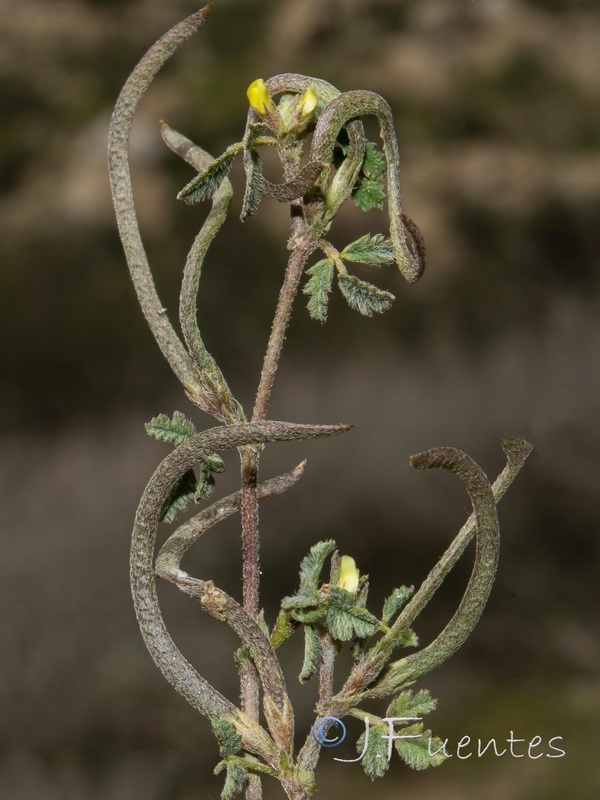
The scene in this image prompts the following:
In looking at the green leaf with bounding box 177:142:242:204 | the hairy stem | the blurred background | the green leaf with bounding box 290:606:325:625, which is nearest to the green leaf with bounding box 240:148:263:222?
the green leaf with bounding box 177:142:242:204

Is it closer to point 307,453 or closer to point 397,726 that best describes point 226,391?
point 397,726

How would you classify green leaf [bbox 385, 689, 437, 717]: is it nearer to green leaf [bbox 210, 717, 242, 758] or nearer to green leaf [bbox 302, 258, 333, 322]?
green leaf [bbox 210, 717, 242, 758]

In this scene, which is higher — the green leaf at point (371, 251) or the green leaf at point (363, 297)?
the green leaf at point (371, 251)

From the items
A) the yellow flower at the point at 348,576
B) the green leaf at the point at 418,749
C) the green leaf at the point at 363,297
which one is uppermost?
the green leaf at the point at 363,297

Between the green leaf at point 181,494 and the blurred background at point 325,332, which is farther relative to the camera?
the blurred background at point 325,332

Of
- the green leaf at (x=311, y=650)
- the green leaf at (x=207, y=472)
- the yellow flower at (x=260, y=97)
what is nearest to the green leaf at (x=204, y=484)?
the green leaf at (x=207, y=472)

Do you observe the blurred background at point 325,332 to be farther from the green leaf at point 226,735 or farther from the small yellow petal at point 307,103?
the small yellow petal at point 307,103
